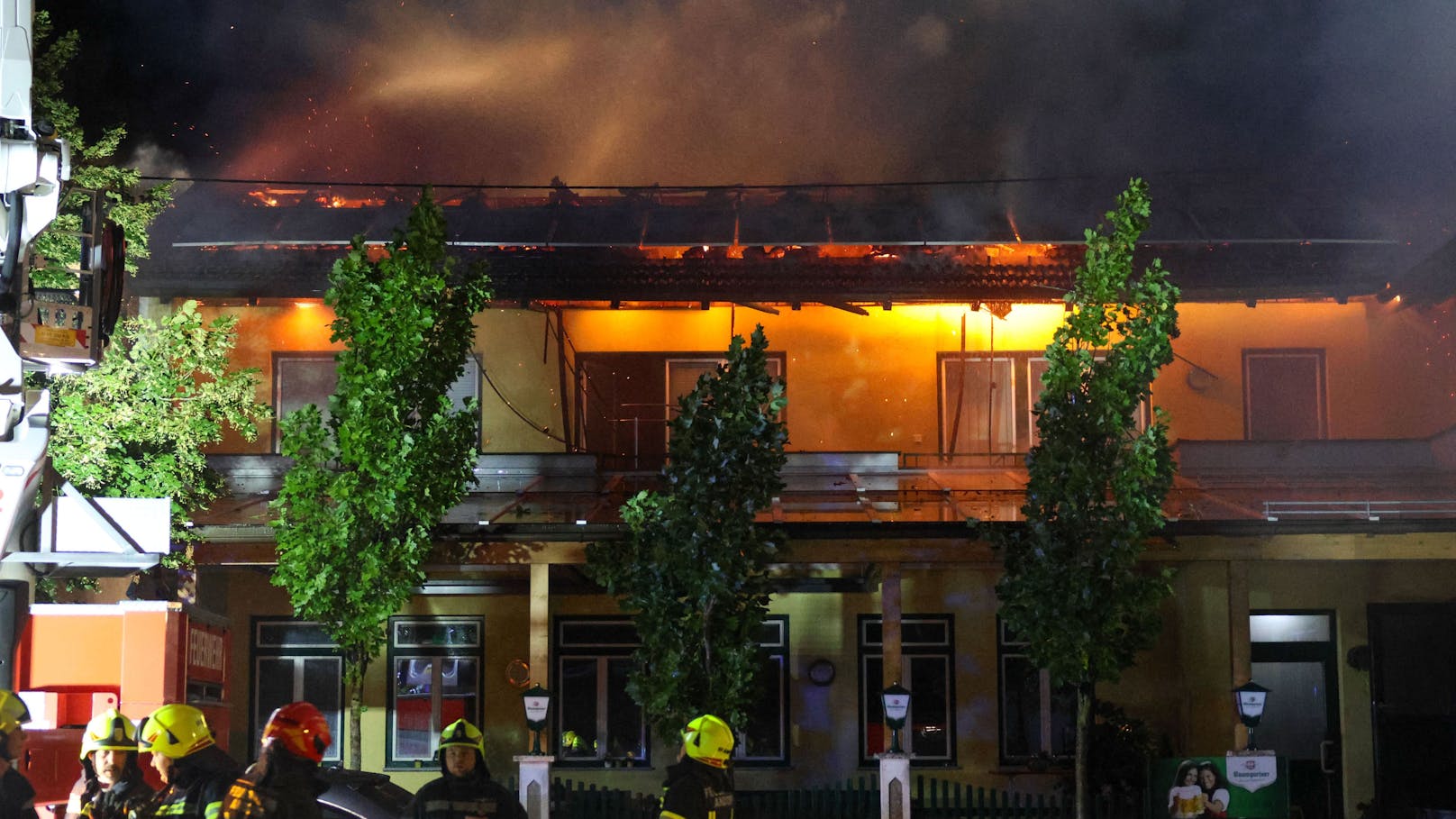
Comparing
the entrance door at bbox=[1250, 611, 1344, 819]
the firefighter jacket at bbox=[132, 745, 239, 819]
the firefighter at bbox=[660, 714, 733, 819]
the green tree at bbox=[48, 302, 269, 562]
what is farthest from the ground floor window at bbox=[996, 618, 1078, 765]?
the firefighter jacket at bbox=[132, 745, 239, 819]

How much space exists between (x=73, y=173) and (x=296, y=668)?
268 inches

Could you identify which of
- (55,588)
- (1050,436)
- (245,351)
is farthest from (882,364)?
(55,588)

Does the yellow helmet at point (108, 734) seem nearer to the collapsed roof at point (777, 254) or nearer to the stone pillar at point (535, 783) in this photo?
the stone pillar at point (535, 783)

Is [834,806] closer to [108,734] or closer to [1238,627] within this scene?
[1238,627]

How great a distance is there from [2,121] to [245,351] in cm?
1046

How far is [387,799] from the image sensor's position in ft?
34.2

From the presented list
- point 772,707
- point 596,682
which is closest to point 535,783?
point 596,682

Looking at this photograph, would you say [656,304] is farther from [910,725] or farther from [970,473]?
[910,725]

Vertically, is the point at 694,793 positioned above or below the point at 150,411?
below

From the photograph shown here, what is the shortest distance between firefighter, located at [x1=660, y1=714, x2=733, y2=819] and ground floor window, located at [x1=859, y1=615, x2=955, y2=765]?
997 cm

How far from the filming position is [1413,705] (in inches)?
699

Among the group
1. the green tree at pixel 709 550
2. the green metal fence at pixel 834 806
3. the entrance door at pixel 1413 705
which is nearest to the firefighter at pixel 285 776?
the green tree at pixel 709 550

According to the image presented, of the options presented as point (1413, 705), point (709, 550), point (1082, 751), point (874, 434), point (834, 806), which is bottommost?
point (834, 806)

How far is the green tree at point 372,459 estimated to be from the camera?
13.5 m
